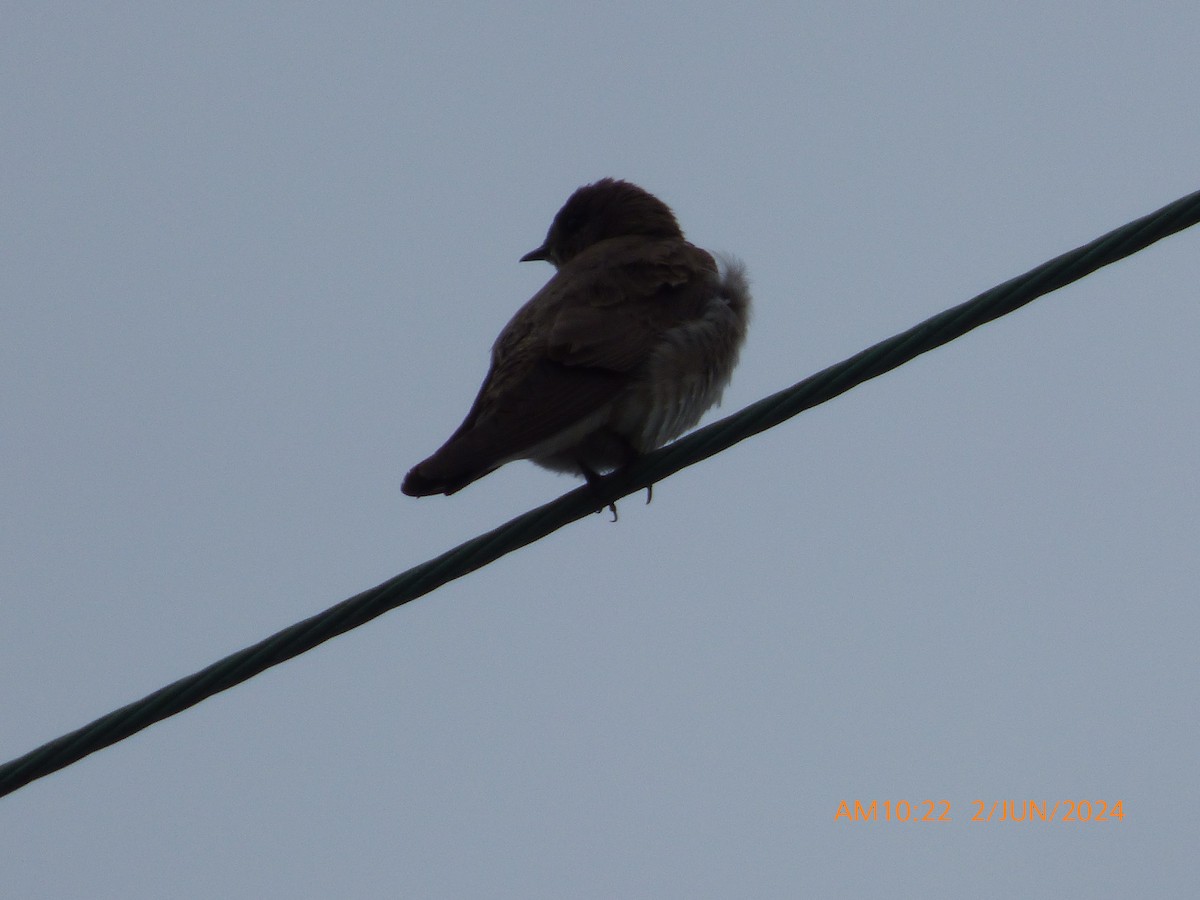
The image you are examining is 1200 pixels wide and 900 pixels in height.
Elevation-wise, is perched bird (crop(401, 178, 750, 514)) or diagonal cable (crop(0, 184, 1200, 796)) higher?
perched bird (crop(401, 178, 750, 514))

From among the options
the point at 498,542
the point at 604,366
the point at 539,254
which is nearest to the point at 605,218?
the point at 539,254

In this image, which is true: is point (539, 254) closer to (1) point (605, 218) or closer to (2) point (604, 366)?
(1) point (605, 218)

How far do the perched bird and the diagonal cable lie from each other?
898mm

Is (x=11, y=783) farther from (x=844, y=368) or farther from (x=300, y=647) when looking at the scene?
(x=844, y=368)

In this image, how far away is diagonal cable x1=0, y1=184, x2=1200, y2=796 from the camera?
3.99 metres

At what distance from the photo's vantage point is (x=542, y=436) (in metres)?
5.69

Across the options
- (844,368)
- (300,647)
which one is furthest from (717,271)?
(300,647)

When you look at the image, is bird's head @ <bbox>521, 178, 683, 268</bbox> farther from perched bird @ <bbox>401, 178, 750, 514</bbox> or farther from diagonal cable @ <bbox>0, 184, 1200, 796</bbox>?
diagonal cable @ <bbox>0, 184, 1200, 796</bbox>

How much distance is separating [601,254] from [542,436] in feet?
6.31

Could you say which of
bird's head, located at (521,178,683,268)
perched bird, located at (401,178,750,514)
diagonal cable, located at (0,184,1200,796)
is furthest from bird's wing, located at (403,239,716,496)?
bird's head, located at (521,178,683,268)

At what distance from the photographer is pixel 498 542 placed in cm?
447

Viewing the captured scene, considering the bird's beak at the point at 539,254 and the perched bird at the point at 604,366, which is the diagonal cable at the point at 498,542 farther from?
the bird's beak at the point at 539,254

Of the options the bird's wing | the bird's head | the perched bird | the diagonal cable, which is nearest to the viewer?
the diagonal cable

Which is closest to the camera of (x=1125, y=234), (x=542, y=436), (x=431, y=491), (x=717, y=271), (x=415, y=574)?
(x=1125, y=234)
